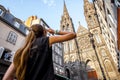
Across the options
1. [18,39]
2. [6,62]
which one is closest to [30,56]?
[6,62]

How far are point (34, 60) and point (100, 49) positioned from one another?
104ft

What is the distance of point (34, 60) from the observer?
138cm

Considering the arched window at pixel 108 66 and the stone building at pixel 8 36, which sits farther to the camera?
the arched window at pixel 108 66

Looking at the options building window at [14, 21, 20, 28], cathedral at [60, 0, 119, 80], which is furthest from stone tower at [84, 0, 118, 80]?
building window at [14, 21, 20, 28]

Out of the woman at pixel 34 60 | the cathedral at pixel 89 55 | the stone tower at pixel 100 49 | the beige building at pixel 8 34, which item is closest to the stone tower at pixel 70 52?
the cathedral at pixel 89 55

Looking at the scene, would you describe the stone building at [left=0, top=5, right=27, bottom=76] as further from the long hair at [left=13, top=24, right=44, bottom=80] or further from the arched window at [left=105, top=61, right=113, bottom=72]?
the arched window at [left=105, top=61, right=113, bottom=72]

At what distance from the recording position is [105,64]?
29.0 meters

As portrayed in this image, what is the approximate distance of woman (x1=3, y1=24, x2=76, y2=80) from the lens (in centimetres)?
130

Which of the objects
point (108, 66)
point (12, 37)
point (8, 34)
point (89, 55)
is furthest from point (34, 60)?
point (89, 55)

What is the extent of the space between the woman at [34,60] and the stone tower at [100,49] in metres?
28.8

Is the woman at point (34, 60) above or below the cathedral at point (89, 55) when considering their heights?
below

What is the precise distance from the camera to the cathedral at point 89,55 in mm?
28172

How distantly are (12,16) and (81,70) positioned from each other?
71.4 feet

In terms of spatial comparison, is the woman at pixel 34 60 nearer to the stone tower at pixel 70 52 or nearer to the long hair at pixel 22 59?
the long hair at pixel 22 59
